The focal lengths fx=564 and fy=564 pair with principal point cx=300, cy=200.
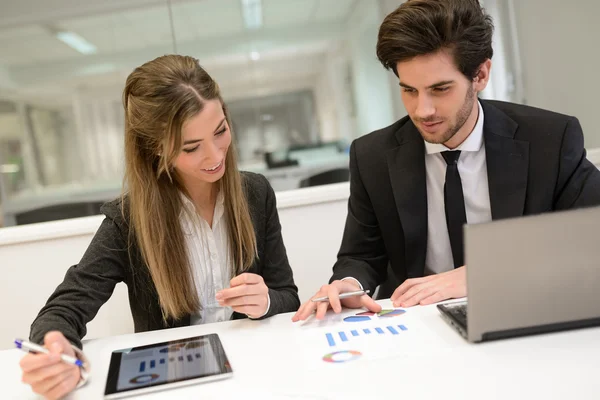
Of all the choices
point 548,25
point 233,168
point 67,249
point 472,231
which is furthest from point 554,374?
point 548,25

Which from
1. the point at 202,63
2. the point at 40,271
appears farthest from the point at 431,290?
the point at 202,63

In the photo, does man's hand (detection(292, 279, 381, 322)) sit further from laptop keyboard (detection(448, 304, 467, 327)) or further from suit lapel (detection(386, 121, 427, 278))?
suit lapel (detection(386, 121, 427, 278))

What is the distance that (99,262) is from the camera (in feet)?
4.69

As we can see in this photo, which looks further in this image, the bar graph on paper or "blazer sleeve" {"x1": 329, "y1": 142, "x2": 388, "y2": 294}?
"blazer sleeve" {"x1": 329, "y1": 142, "x2": 388, "y2": 294}

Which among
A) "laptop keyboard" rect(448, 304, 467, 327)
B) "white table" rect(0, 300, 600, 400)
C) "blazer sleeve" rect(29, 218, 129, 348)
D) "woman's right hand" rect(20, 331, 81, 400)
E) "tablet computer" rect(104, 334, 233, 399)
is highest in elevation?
"blazer sleeve" rect(29, 218, 129, 348)

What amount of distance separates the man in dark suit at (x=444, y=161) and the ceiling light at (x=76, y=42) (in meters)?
3.22

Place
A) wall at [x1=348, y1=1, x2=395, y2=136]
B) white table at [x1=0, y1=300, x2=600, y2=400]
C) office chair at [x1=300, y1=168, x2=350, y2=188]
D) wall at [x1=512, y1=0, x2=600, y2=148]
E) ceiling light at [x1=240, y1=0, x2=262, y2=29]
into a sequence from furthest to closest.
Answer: wall at [x1=348, y1=1, x2=395, y2=136] → ceiling light at [x1=240, y1=0, x2=262, y2=29] → office chair at [x1=300, y1=168, x2=350, y2=188] → wall at [x1=512, y1=0, x2=600, y2=148] → white table at [x1=0, y1=300, x2=600, y2=400]

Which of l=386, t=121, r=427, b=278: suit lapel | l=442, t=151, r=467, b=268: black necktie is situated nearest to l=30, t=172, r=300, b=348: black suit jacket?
l=386, t=121, r=427, b=278: suit lapel

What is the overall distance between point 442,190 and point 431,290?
390 mm

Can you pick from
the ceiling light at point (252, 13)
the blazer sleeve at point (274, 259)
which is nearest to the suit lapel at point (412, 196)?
the blazer sleeve at point (274, 259)

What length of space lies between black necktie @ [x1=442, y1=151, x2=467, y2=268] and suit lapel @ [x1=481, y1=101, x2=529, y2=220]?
0.08 m

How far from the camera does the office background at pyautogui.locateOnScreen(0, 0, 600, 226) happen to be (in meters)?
4.09

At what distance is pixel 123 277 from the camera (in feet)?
4.94

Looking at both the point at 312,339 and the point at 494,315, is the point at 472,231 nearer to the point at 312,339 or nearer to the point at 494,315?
the point at 494,315
